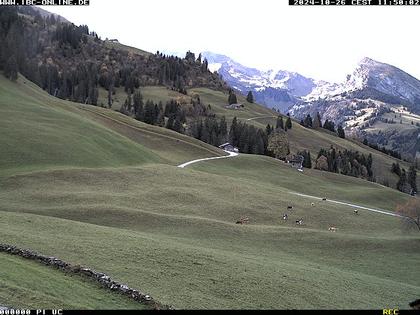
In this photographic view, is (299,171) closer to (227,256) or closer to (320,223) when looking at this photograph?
(320,223)

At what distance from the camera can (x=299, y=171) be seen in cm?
12750

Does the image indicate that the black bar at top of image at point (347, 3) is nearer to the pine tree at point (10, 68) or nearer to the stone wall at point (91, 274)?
the stone wall at point (91, 274)

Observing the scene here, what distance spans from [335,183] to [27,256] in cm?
10894

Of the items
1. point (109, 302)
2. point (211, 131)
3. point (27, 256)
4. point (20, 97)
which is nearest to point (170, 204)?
point (27, 256)

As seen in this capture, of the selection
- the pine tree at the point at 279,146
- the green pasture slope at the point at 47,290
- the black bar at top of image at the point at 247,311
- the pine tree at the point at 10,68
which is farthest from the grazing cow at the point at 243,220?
the pine tree at the point at 279,146

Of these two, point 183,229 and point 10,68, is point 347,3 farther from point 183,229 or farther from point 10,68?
point 10,68

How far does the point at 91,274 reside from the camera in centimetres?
2502

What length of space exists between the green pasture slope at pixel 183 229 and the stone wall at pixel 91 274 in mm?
1316

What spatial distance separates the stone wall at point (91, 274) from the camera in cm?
2278

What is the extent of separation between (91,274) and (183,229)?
2389cm

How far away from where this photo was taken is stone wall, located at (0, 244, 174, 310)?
22781mm

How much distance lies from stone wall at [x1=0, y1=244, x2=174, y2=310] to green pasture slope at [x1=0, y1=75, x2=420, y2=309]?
1316 mm

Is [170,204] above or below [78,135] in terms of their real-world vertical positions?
below

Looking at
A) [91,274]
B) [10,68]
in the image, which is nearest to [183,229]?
[91,274]
